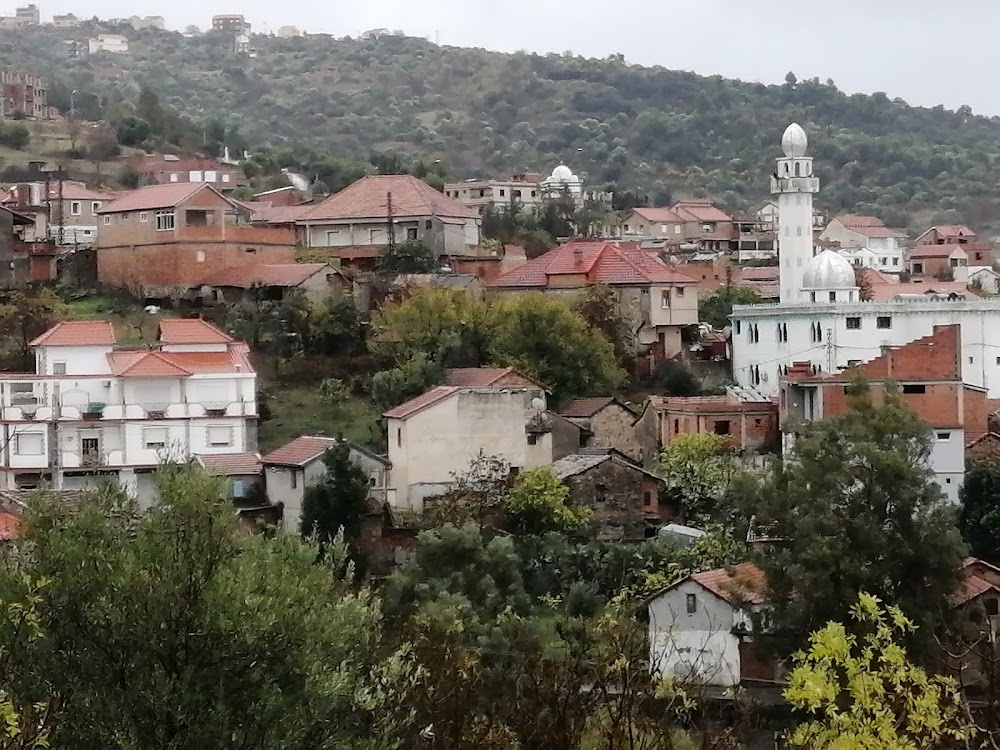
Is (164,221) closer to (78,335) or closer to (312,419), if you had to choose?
(78,335)

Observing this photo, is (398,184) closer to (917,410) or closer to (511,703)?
(917,410)

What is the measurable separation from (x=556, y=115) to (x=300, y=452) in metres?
112

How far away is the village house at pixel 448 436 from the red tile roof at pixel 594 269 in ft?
31.8

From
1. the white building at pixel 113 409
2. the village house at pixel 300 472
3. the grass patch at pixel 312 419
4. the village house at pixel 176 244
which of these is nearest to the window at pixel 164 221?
the village house at pixel 176 244

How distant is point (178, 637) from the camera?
16016 millimetres

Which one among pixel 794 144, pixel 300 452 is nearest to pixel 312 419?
pixel 300 452

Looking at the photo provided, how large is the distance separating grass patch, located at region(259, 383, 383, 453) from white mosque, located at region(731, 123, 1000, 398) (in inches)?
424

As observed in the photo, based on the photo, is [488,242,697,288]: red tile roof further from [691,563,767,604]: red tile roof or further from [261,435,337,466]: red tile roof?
[691,563,767,604]: red tile roof

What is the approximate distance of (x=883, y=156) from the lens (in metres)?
137

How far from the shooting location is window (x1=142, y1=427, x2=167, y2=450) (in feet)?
124

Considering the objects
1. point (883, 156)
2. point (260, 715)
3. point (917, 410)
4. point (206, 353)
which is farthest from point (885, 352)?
point (883, 156)

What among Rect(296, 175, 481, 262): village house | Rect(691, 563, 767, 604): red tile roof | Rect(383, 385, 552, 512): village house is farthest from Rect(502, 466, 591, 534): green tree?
Rect(296, 175, 481, 262): village house

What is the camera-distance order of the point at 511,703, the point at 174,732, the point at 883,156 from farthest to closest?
the point at 883,156, the point at 511,703, the point at 174,732

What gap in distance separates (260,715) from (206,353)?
80.3 feet
